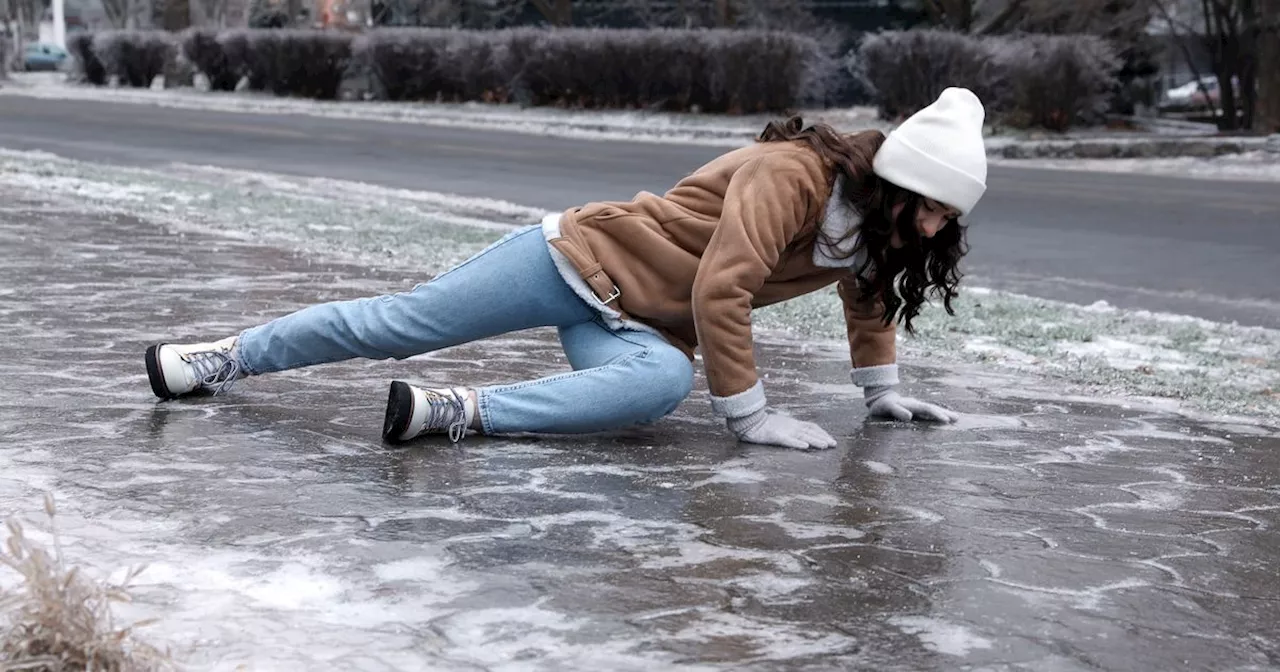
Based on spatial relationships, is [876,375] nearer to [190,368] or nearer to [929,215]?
→ [929,215]

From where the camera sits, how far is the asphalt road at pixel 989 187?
9.82m

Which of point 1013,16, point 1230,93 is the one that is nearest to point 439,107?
point 1013,16

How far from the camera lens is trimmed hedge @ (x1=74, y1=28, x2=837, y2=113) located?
27.3 metres

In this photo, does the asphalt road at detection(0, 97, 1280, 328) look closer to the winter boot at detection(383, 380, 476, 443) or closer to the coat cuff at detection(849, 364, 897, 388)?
the coat cuff at detection(849, 364, 897, 388)

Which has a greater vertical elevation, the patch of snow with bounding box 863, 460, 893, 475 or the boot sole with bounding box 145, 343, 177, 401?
the boot sole with bounding box 145, 343, 177, 401

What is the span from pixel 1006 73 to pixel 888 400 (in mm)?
18815

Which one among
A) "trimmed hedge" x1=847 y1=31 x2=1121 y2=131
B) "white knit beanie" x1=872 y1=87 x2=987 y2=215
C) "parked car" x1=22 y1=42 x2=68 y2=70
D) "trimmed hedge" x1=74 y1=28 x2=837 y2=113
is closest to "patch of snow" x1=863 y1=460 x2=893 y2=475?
"white knit beanie" x1=872 y1=87 x2=987 y2=215

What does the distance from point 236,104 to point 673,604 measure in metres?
29.9

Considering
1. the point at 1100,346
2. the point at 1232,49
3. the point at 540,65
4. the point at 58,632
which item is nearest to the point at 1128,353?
the point at 1100,346

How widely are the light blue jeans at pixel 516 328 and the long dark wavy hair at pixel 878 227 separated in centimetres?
55

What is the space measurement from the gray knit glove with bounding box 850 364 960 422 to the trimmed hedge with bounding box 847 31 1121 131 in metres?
18.5

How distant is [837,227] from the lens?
14.1 feet

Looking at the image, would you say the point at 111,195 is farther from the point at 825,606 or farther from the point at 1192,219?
the point at 825,606

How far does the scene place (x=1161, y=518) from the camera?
388cm
